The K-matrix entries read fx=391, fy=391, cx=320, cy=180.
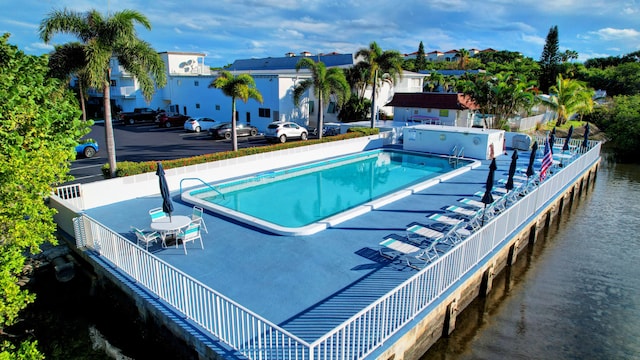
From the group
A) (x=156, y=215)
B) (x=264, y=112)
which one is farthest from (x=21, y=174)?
(x=264, y=112)

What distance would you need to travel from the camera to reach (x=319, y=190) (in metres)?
18.3

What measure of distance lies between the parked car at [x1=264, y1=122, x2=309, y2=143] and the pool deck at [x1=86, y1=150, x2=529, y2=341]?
14777 millimetres

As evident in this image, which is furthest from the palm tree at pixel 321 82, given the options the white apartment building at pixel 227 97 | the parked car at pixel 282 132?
the white apartment building at pixel 227 97

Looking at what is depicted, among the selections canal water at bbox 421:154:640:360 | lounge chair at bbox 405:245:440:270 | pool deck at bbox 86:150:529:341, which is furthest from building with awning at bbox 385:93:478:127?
lounge chair at bbox 405:245:440:270

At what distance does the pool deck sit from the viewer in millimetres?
7746

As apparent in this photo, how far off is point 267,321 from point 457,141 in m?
21.5

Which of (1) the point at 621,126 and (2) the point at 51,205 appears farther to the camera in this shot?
(1) the point at 621,126

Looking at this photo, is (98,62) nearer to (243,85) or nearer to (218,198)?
(218,198)

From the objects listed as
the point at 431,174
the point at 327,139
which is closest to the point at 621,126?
the point at 431,174

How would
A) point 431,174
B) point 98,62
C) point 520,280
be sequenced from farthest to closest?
A: point 431,174, point 98,62, point 520,280

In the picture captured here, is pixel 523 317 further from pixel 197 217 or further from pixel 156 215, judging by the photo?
pixel 156 215

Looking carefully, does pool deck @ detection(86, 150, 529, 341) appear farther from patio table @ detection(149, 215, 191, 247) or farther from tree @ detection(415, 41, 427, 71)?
tree @ detection(415, 41, 427, 71)

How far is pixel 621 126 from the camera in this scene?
33.9m

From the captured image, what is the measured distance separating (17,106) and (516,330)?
37.6 feet
